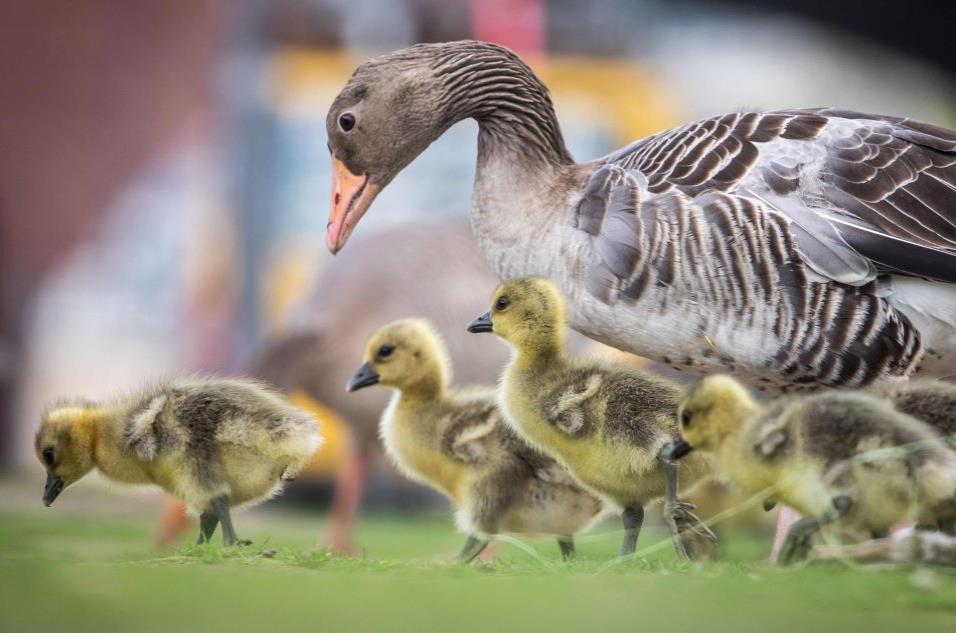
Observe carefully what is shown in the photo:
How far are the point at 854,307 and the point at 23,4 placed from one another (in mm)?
5651

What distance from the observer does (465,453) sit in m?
2.47

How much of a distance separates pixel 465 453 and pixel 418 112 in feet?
2.77

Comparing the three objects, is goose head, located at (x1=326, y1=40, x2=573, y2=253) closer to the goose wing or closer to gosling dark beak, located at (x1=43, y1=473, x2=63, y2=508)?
the goose wing

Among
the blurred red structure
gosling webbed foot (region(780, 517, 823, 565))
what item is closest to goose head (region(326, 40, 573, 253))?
gosling webbed foot (region(780, 517, 823, 565))

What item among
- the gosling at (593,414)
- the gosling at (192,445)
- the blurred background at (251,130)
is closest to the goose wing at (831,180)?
the gosling at (593,414)

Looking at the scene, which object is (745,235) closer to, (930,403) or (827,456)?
(930,403)

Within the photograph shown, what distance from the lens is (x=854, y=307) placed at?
8.19ft

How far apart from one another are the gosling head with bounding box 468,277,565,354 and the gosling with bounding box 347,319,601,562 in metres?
0.21

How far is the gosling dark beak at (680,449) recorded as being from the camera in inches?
82.4

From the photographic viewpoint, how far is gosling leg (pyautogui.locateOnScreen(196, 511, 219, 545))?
2329 millimetres

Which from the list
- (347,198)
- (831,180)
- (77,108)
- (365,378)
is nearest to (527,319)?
(365,378)

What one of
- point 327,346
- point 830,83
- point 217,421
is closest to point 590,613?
point 217,421

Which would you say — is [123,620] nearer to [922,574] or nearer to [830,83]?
[922,574]

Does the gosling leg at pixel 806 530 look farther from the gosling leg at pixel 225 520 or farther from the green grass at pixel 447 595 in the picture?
the gosling leg at pixel 225 520
